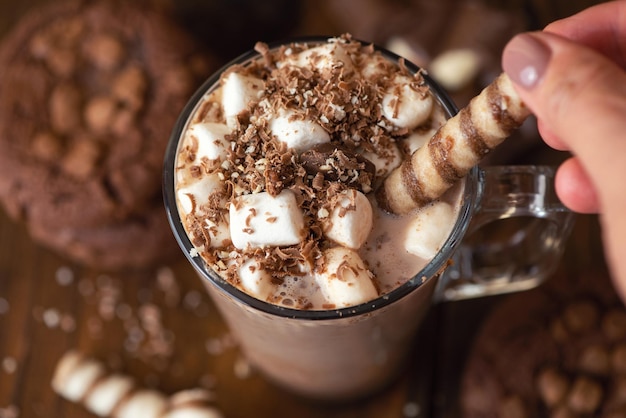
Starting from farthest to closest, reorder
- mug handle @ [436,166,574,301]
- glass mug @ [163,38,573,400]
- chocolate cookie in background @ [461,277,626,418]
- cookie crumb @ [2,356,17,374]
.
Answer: cookie crumb @ [2,356,17,374] → chocolate cookie in background @ [461,277,626,418] → mug handle @ [436,166,574,301] → glass mug @ [163,38,573,400]

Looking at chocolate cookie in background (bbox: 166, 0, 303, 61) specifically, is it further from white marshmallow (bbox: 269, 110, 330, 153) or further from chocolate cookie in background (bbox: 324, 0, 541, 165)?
white marshmallow (bbox: 269, 110, 330, 153)

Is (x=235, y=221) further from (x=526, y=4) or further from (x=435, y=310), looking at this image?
(x=526, y=4)

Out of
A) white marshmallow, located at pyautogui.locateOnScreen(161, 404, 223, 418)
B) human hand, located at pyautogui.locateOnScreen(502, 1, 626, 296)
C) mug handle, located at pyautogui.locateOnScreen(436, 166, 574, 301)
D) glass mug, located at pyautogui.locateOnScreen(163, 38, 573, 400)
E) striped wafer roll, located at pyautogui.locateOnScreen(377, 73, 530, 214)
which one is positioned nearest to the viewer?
human hand, located at pyautogui.locateOnScreen(502, 1, 626, 296)

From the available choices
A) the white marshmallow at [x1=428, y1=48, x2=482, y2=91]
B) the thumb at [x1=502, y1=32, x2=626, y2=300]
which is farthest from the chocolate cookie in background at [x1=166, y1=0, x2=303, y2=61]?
the thumb at [x1=502, y1=32, x2=626, y2=300]

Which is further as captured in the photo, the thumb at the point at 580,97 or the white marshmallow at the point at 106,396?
the white marshmallow at the point at 106,396

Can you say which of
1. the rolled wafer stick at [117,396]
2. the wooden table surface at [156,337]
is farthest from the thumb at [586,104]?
the rolled wafer stick at [117,396]

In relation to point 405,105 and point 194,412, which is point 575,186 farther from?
point 194,412

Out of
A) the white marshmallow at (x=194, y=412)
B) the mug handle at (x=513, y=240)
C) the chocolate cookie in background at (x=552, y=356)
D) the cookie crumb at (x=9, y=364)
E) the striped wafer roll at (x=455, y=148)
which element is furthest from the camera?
the cookie crumb at (x=9, y=364)

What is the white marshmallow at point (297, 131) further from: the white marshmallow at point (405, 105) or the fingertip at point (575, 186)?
the fingertip at point (575, 186)
